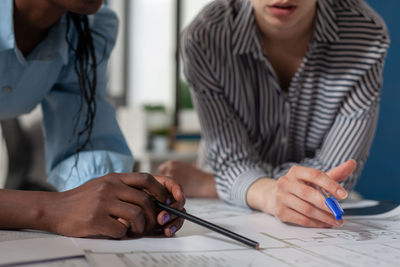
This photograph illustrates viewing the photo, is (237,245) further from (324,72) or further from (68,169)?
(324,72)

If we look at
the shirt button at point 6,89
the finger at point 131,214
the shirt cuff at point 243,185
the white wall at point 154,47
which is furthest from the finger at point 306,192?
the white wall at point 154,47

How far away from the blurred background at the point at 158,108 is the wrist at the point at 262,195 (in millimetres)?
790

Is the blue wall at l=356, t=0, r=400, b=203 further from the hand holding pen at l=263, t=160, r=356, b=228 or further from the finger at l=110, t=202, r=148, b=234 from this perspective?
the finger at l=110, t=202, r=148, b=234

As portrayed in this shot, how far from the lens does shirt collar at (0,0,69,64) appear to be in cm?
90

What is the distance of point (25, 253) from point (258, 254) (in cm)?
28

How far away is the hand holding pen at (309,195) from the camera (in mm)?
701

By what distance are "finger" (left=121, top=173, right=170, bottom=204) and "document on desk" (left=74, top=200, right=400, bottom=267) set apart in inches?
2.5

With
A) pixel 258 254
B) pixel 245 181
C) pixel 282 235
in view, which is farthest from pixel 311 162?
pixel 258 254

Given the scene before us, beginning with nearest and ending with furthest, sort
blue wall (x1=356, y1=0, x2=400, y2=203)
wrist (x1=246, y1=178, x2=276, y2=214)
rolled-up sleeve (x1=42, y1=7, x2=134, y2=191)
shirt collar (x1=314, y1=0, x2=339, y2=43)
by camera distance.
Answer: wrist (x1=246, y1=178, x2=276, y2=214) → rolled-up sleeve (x1=42, y1=7, x2=134, y2=191) → shirt collar (x1=314, y1=0, x2=339, y2=43) → blue wall (x1=356, y1=0, x2=400, y2=203)

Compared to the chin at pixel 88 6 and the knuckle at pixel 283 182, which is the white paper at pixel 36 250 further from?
the chin at pixel 88 6

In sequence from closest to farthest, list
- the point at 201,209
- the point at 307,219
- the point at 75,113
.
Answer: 1. the point at 307,219
2. the point at 201,209
3. the point at 75,113

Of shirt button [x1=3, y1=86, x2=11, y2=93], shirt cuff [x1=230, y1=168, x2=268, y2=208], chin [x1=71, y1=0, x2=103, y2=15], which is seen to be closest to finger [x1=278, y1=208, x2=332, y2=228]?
shirt cuff [x1=230, y1=168, x2=268, y2=208]

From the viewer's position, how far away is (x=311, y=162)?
1071 mm

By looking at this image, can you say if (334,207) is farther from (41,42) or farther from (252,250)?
(41,42)
